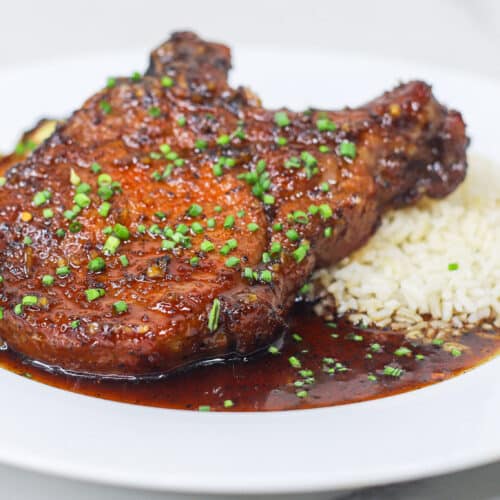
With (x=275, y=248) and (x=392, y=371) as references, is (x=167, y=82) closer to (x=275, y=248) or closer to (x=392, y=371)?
(x=275, y=248)

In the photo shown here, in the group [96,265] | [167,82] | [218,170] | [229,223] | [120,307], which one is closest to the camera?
[120,307]

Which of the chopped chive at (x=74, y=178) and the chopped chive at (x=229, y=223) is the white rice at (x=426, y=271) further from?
the chopped chive at (x=74, y=178)

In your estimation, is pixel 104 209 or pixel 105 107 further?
pixel 105 107

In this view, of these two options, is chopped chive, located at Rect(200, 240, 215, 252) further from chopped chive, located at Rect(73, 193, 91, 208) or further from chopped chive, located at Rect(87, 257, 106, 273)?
chopped chive, located at Rect(73, 193, 91, 208)

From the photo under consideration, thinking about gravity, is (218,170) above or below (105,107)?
below

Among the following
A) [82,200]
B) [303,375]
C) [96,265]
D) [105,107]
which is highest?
[105,107]

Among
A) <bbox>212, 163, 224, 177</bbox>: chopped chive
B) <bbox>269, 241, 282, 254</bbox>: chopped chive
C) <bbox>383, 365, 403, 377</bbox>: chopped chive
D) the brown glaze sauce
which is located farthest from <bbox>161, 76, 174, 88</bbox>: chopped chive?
<bbox>383, 365, 403, 377</bbox>: chopped chive

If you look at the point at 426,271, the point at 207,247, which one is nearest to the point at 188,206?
the point at 207,247
